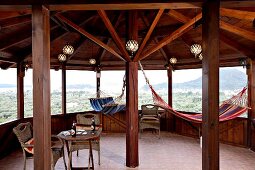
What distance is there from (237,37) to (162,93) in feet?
10.1

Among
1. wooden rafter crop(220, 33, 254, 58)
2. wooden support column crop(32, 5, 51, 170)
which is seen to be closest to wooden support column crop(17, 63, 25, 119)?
wooden support column crop(32, 5, 51, 170)

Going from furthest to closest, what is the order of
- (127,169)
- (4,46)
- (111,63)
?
(111,63) < (4,46) < (127,169)

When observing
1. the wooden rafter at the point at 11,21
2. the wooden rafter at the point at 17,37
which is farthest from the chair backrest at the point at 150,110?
the wooden rafter at the point at 11,21

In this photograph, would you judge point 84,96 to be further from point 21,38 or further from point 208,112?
point 208,112

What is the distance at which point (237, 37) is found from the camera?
15.3 feet

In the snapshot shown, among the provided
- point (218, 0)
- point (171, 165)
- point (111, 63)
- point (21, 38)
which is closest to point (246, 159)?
point (171, 165)

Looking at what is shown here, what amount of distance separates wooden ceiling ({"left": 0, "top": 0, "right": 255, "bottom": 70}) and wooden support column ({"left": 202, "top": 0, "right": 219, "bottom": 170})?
140mm

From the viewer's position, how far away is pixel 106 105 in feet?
19.0

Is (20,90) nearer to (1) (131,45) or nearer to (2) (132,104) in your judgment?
(2) (132,104)

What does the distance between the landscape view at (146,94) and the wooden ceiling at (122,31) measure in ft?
1.60

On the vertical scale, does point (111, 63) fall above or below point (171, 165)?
above

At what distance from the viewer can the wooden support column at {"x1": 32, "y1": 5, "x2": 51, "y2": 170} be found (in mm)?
1675

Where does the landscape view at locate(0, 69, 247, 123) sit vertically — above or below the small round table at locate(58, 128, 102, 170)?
above

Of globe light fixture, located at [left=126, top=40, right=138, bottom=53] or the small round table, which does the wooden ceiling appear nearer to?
globe light fixture, located at [left=126, top=40, right=138, bottom=53]
